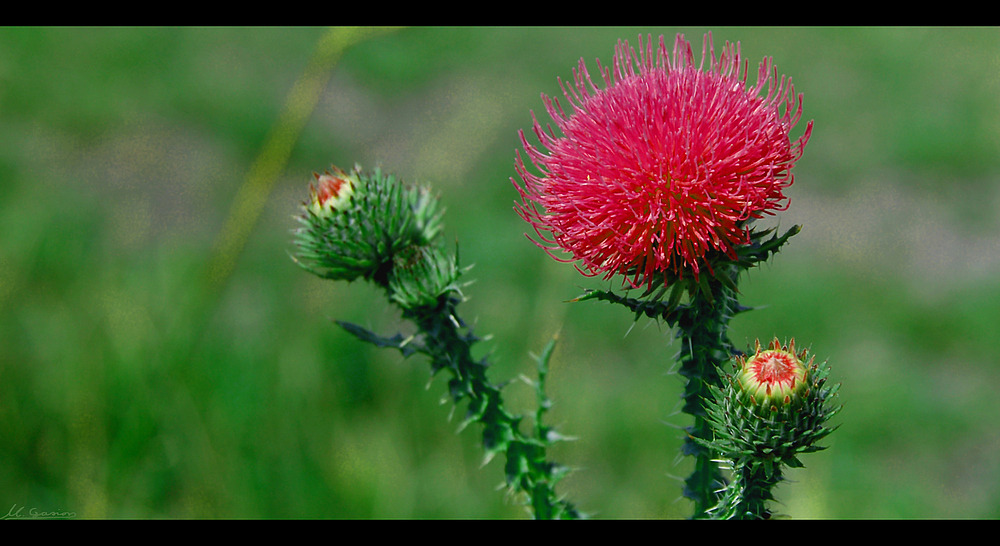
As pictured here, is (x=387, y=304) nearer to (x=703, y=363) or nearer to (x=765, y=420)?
(x=703, y=363)

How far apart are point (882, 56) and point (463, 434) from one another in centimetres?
922

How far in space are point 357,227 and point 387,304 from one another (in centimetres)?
297

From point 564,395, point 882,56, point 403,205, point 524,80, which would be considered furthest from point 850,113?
point 403,205

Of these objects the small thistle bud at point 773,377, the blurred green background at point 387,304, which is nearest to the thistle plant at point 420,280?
the blurred green background at point 387,304

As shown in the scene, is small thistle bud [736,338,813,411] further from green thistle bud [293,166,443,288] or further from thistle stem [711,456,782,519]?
green thistle bud [293,166,443,288]

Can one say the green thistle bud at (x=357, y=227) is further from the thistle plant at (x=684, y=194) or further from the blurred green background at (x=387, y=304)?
the blurred green background at (x=387, y=304)

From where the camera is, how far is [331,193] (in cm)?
272

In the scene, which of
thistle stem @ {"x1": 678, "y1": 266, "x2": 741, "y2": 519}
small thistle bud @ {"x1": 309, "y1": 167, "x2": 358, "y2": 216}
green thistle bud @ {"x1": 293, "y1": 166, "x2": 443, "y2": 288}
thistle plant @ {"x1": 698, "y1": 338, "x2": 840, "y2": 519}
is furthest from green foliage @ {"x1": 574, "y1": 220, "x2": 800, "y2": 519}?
small thistle bud @ {"x1": 309, "y1": 167, "x2": 358, "y2": 216}

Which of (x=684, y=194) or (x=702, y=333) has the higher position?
(x=684, y=194)

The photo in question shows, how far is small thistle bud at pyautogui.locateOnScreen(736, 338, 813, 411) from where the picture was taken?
179 cm

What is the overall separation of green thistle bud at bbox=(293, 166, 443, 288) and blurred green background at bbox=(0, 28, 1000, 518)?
0.87 metres

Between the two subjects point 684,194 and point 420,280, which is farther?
point 420,280

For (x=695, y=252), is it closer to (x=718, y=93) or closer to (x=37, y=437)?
(x=718, y=93)

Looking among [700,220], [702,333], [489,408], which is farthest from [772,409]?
[489,408]
